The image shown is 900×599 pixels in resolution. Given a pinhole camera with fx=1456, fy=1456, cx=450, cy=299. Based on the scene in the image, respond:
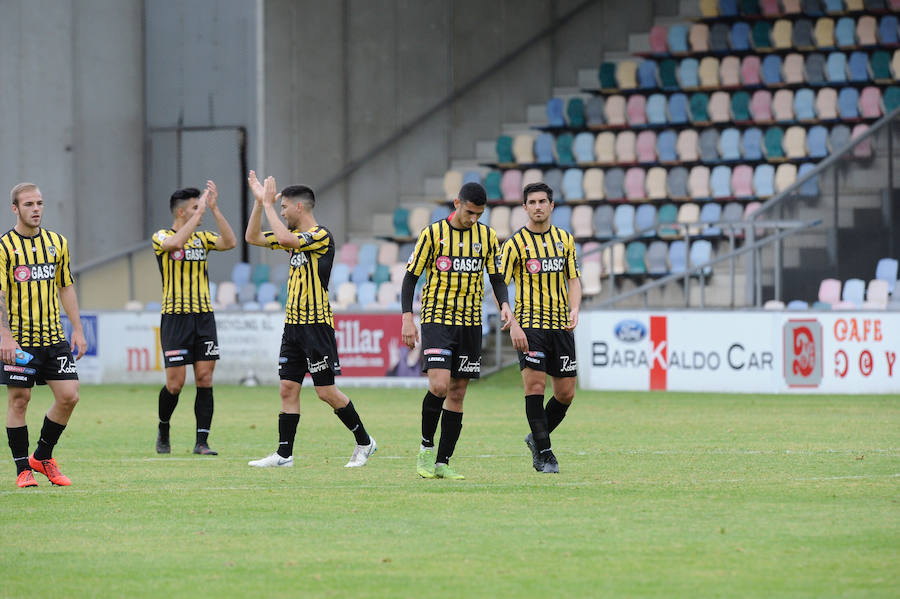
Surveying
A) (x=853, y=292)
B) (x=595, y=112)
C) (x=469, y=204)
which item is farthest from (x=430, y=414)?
(x=595, y=112)

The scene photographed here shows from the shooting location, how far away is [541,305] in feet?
34.4

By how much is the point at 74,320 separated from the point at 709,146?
19527 mm

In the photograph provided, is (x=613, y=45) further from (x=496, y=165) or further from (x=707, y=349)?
(x=707, y=349)

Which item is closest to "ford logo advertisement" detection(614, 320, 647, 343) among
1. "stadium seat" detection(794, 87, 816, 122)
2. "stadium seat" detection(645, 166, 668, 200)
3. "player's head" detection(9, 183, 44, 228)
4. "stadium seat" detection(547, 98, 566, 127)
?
"stadium seat" detection(645, 166, 668, 200)

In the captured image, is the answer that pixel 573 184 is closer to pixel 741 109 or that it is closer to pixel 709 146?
pixel 709 146

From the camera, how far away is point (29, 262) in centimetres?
986

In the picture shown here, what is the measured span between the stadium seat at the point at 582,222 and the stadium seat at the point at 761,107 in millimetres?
3617

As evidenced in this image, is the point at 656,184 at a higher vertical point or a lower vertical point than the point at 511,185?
lower

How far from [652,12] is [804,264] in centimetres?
1144

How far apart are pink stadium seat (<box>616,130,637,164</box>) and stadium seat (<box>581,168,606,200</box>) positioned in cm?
51

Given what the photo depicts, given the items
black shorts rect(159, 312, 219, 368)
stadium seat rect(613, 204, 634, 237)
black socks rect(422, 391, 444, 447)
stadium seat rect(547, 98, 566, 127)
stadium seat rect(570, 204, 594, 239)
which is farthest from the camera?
stadium seat rect(547, 98, 566, 127)

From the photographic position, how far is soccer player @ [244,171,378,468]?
436 inches

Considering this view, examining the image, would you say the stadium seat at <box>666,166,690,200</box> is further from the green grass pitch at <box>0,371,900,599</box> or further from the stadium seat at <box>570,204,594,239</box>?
the green grass pitch at <box>0,371,900,599</box>

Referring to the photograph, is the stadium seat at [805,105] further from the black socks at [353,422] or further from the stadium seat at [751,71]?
the black socks at [353,422]
